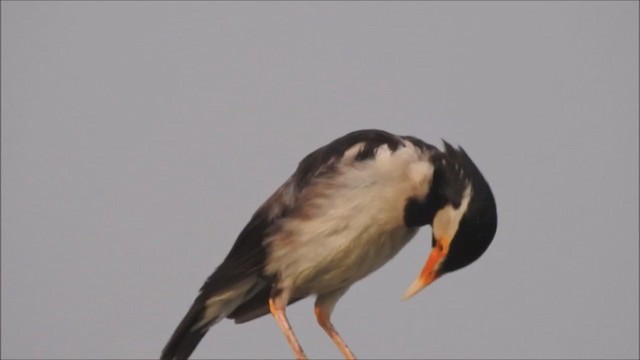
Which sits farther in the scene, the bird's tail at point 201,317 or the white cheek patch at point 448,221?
the bird's tail at point 201,317

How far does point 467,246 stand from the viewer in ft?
21.4

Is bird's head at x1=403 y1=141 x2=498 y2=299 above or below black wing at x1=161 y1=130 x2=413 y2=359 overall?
below

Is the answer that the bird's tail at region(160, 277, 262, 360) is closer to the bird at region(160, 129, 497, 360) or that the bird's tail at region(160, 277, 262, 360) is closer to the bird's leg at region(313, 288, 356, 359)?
the bird at region(160, 129, 497, 360)

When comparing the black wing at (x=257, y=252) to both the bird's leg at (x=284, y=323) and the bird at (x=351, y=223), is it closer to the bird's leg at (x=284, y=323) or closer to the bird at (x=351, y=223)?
the bird at (x=351, y=223)

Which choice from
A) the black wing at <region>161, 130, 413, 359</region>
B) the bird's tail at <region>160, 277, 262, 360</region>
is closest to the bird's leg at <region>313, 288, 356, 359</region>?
the black wing at <region>161, 130, 413, 359</region>

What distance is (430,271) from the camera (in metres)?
6.62

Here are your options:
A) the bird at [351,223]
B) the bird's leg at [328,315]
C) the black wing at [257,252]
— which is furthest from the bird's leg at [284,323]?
the bird's leg at [328,315]

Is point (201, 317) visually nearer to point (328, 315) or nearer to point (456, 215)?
point (328, 315)

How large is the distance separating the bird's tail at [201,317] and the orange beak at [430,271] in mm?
851

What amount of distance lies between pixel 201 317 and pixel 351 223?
3.61ft

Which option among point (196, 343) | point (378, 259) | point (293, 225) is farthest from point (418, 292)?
point (196, 343)

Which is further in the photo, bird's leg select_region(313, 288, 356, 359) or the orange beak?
bird's leg select_region(313, 288, 356, 359)

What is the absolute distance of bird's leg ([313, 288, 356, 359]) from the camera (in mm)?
7312

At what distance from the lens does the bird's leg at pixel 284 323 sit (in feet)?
22.4
